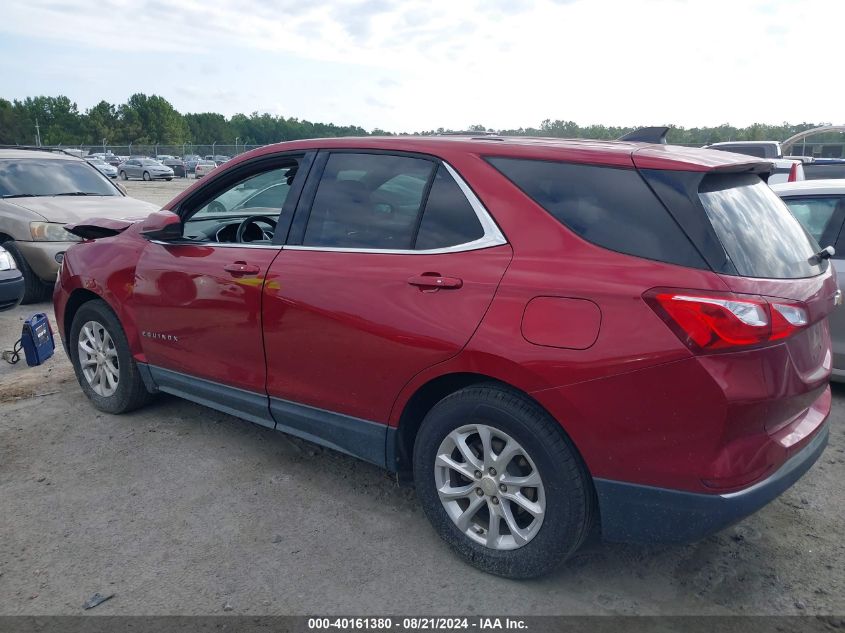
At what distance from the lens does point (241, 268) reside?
142 inches

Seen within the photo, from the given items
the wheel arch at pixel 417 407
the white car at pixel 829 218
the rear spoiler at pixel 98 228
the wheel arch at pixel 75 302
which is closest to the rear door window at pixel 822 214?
the white car at pixel 829 218

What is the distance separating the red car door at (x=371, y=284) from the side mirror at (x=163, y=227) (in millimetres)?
878

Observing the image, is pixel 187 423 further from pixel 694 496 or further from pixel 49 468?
pixel 694 496

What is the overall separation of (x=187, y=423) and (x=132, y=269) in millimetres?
1057

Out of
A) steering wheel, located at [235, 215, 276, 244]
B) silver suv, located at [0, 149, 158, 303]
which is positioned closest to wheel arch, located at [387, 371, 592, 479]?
steering wheel, located at [235, 215, 276, 244]

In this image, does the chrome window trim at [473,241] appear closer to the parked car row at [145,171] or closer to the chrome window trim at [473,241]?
the chrome window trim at [473,241]

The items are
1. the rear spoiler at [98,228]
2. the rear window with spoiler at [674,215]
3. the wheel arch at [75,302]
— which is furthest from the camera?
the wheel arch at [75,302]

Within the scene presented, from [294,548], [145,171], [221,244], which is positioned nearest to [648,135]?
[221,244]

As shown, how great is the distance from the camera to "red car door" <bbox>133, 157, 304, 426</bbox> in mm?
3615

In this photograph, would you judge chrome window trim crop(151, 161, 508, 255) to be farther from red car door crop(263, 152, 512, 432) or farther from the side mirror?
the side mirror

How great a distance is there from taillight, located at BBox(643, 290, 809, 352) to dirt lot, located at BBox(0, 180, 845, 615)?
3.64ft

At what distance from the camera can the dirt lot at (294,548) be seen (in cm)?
273

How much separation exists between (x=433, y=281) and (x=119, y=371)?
2.63 meters

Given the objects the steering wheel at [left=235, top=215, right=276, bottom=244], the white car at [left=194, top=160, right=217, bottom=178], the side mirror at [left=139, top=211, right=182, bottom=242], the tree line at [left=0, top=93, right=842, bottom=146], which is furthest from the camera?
the tree line at [left=0, top=93, right=842, bottom=146]
